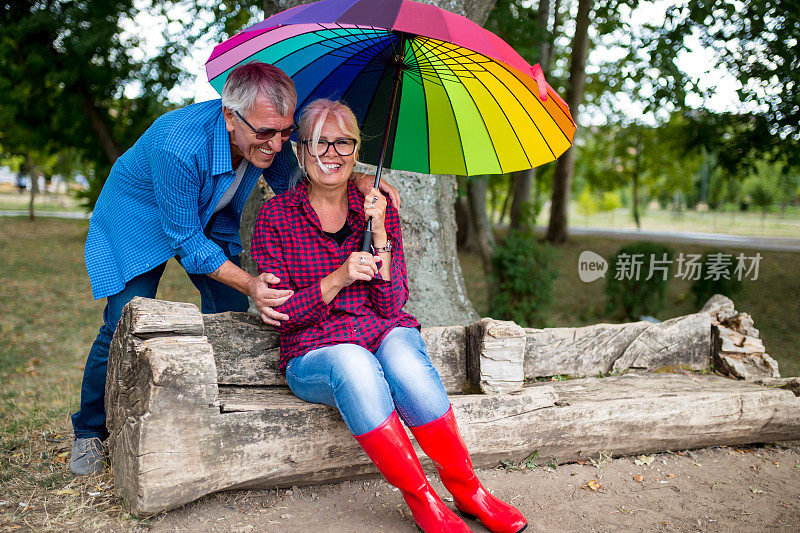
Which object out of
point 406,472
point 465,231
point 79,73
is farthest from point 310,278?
point 465,231

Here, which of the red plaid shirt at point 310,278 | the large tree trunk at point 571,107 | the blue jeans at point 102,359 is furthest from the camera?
the large tree trunk at point 571,107

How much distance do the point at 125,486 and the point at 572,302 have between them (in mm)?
8265

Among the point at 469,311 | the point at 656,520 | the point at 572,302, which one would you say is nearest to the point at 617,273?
the point at 572,302

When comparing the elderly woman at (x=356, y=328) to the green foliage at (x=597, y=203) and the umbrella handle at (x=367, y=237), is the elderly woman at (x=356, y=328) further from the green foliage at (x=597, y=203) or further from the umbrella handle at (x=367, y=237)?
the green foliage at (x=597, y=203)

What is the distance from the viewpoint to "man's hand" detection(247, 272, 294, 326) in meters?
2.57

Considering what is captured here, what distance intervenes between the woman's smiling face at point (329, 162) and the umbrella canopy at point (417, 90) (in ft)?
1.14

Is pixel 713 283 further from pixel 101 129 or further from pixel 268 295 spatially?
pixel 101 129

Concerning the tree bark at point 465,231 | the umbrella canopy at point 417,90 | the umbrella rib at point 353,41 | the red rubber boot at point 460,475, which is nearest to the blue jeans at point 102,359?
the umbrella canopy at point 417,90

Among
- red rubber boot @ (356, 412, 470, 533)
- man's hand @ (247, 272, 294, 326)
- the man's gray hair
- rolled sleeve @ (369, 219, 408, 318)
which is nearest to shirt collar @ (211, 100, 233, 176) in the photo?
the man's gray hair

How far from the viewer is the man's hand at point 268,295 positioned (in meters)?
2.57

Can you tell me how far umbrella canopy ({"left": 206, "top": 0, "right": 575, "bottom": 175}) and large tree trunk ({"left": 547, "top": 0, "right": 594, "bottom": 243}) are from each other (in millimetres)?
6539

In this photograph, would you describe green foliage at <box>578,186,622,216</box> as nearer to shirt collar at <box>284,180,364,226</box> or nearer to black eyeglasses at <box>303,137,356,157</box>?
shirt collar at <box>284,180,364,226</box>

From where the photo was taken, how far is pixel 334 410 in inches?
104

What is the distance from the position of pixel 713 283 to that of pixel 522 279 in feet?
9.34
